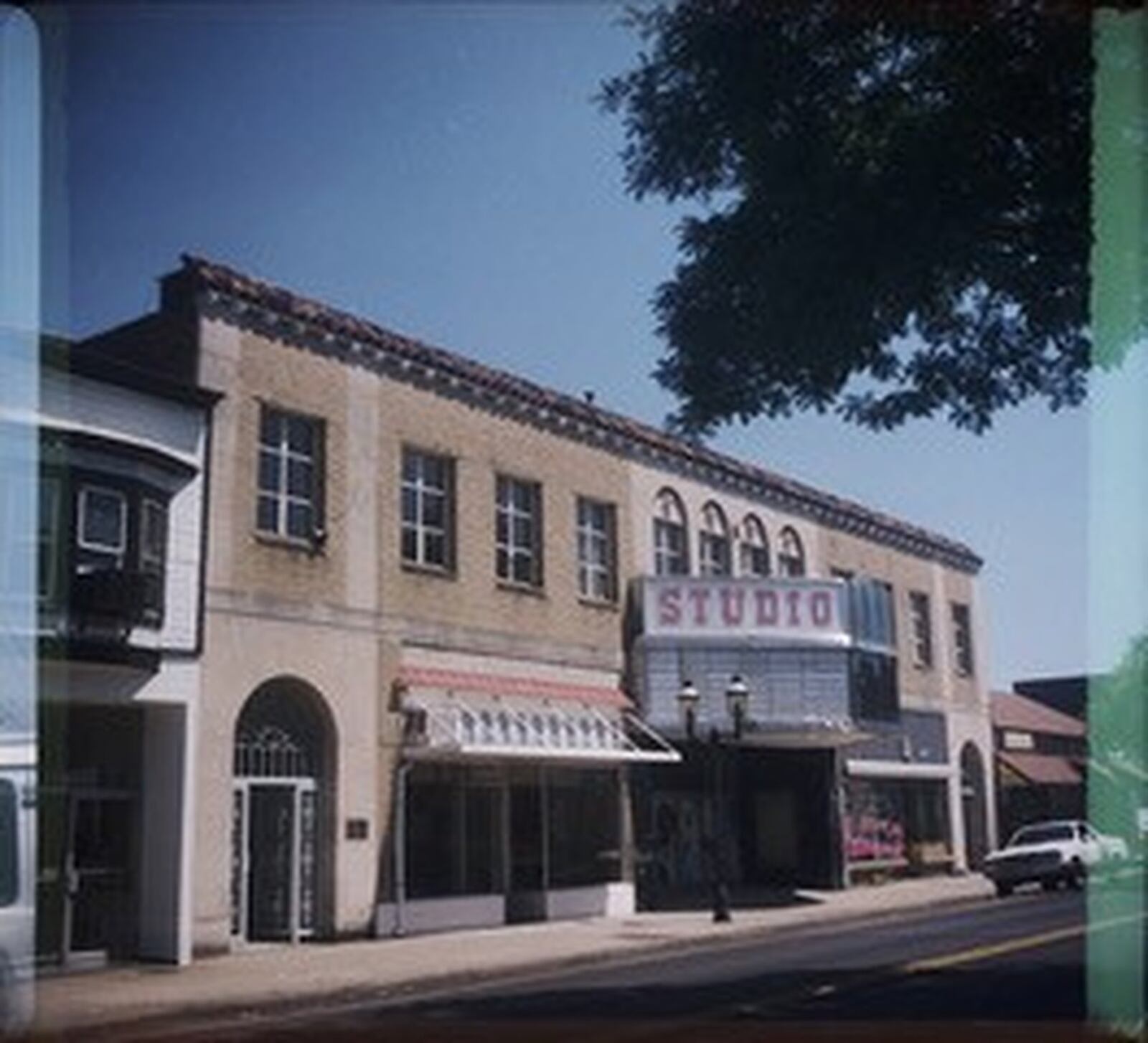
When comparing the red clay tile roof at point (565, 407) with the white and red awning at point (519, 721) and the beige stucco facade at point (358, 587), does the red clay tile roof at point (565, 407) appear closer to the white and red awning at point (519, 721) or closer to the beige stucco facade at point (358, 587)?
the beige stucco facade at point (358, 587)

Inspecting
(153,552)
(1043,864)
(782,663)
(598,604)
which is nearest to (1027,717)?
(1043,864)

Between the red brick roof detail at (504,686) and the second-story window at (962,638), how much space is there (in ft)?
18.1

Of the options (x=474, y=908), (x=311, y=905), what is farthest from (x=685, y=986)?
(x=474, y=908)

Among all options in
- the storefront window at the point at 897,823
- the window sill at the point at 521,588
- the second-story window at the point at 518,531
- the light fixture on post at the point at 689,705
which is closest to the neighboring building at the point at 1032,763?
the storefront window at the point at 897,823

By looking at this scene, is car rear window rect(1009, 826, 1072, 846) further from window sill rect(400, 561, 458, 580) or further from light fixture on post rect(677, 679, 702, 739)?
window sill rect(400, 561, 458, 580)

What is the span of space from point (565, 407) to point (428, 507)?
3.18 m

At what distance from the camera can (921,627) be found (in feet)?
88.2

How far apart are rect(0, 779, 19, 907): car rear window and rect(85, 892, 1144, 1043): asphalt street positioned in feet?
6.86

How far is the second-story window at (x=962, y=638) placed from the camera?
2498 cm

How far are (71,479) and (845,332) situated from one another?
25.8 ft

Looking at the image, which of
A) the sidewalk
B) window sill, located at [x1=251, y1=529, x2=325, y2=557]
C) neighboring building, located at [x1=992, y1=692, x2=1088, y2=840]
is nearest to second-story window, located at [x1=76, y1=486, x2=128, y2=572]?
window sill, located at [x1=251, y1=529, x2=325, y2=557]

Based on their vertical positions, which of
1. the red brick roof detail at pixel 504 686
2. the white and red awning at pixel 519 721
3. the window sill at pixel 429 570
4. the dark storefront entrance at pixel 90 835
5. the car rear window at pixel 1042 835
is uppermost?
the window sill at pixel 429 570

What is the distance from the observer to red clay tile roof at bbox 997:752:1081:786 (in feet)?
109

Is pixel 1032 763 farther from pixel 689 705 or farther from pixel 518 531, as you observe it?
pixel 518 531
